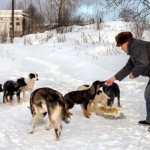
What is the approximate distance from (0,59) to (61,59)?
3098mm

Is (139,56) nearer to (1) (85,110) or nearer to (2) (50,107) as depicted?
(2) (50,107)

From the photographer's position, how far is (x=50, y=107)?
6.43m

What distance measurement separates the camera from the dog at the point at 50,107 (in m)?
6.42

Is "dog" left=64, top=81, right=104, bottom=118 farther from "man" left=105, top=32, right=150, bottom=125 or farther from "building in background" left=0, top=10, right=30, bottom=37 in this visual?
"building in background" left=0, top=10, right=30, bottom=37

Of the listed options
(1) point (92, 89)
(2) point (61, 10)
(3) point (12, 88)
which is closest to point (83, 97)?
(1) point (92, 89)

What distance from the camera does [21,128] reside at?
23.3 ft

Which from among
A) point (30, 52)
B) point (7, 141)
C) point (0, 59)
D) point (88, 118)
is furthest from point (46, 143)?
point (30, 52)

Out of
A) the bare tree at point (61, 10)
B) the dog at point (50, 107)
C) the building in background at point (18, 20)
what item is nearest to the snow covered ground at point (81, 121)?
the dog at point (50, 107)

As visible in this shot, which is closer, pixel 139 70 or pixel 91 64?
pixel 139 70

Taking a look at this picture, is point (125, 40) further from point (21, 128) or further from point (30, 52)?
point (30, 52)

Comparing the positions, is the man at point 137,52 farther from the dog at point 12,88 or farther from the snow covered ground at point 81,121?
the dog at point 12,88

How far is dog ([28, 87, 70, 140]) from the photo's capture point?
21.1ft

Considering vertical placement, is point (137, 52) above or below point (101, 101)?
above

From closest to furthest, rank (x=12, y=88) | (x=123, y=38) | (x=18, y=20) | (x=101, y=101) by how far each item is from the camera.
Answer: (x=123, y=38), (x=101, y=101), (x=12, y=88), (x=18, y=20)
